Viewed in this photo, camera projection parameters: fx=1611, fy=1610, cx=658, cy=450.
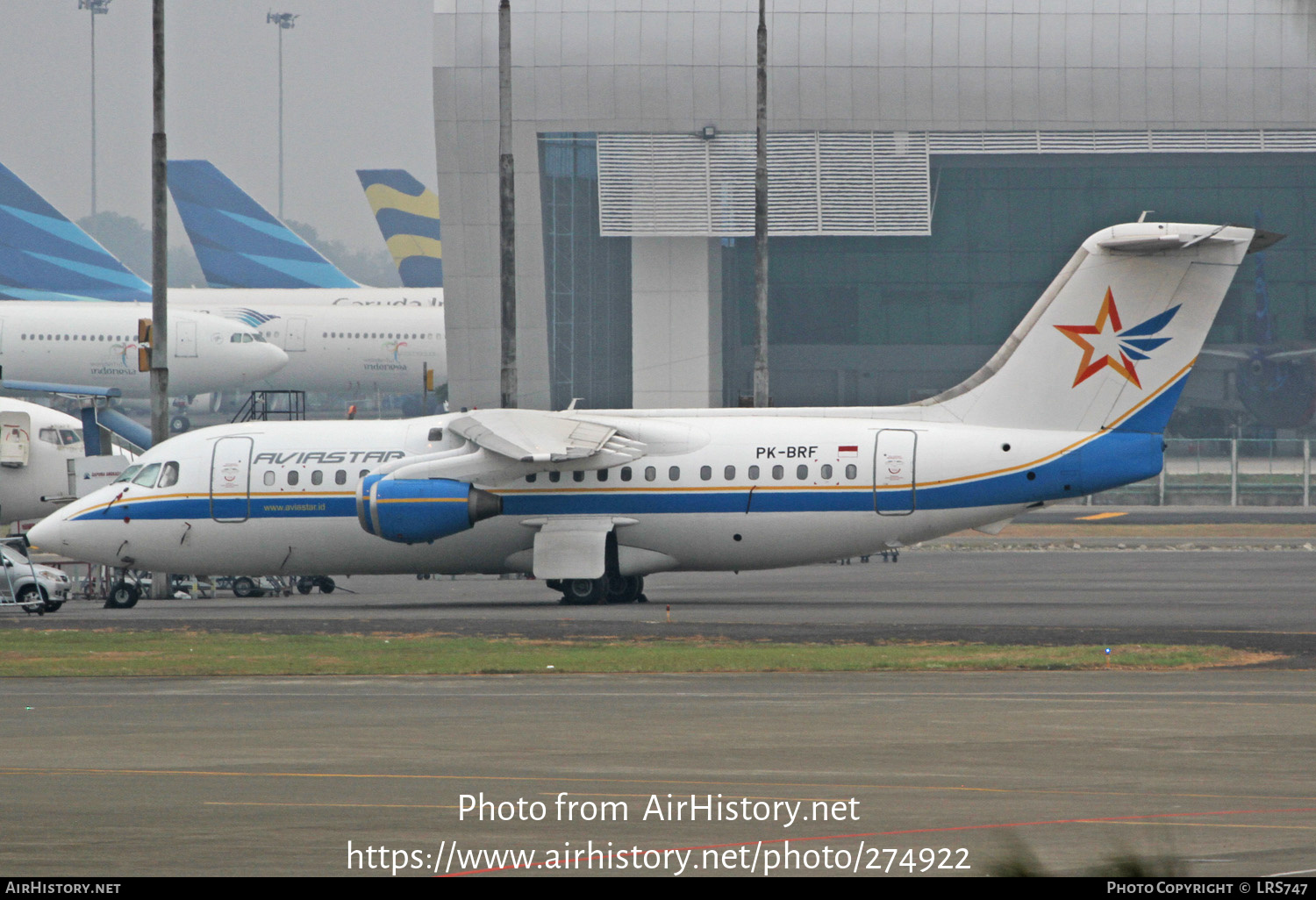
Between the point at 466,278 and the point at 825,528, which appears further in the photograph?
the point at 466,278

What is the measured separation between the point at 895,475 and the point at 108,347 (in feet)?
214

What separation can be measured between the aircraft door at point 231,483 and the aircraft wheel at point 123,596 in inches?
112

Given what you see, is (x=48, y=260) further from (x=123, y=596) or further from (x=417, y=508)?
(x=417, y=508)

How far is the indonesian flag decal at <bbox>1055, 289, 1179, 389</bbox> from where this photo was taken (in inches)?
1224

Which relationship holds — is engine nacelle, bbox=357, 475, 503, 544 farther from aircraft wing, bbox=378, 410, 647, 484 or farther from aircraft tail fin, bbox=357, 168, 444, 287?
aircraft tail fin, bbox=357, 168, 444, 287

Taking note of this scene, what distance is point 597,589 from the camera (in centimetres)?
3375

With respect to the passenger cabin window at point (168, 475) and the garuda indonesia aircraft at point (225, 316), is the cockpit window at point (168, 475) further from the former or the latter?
the garuda indonesia aircraft at point (225, 316)

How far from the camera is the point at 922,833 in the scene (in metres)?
10.6

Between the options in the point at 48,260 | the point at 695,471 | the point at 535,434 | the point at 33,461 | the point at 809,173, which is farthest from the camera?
the point at 48,260

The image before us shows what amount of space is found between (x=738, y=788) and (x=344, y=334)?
88.5 metres

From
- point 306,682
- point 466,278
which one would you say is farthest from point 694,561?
point 466,278

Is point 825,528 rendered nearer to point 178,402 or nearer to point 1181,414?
point 1181,414

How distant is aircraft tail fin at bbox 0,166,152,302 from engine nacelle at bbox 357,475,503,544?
275ft

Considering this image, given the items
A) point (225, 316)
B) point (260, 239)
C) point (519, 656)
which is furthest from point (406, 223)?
point (519, 656)
